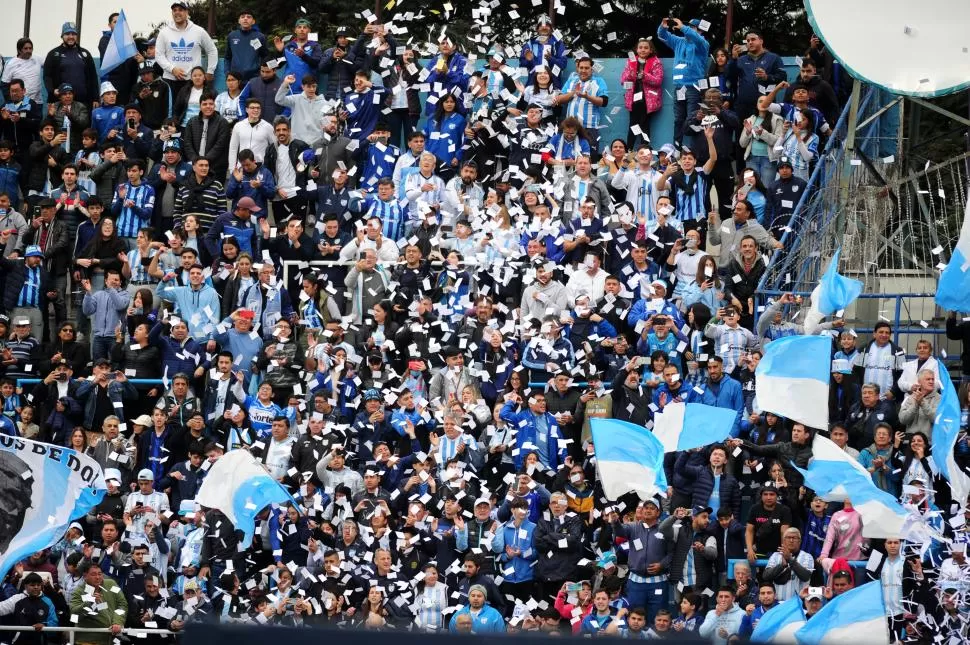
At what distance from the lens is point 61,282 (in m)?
21.8

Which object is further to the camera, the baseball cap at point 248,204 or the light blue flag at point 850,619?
the baseball cap at point 248,204

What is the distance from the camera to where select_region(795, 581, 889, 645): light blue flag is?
47.7 ft

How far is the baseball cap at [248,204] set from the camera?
20.9 meters

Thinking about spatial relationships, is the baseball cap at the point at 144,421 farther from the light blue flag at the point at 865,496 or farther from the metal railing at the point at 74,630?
the light blue flag at the point at 865,496

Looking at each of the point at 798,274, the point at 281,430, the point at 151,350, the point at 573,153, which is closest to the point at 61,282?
the point at 151,350

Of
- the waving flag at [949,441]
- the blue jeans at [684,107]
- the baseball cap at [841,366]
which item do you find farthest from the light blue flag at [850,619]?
the blue jeans at [684,107]

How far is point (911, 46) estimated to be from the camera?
18438 mm

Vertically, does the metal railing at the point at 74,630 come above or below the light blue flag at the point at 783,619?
below

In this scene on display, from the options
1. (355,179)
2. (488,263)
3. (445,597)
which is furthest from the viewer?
(355,179)

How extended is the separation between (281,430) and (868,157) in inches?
277

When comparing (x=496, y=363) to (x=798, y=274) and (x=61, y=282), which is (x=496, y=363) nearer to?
(x=798, y=274)

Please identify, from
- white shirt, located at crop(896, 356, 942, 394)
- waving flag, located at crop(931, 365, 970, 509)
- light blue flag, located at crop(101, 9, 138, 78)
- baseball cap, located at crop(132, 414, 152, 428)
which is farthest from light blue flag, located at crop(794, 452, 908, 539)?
light blue flag, located at crop(101, 9, 138, 78)

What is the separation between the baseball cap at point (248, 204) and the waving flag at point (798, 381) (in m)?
6.85

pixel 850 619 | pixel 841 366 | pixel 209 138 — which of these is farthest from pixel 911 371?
pixel 209 138
